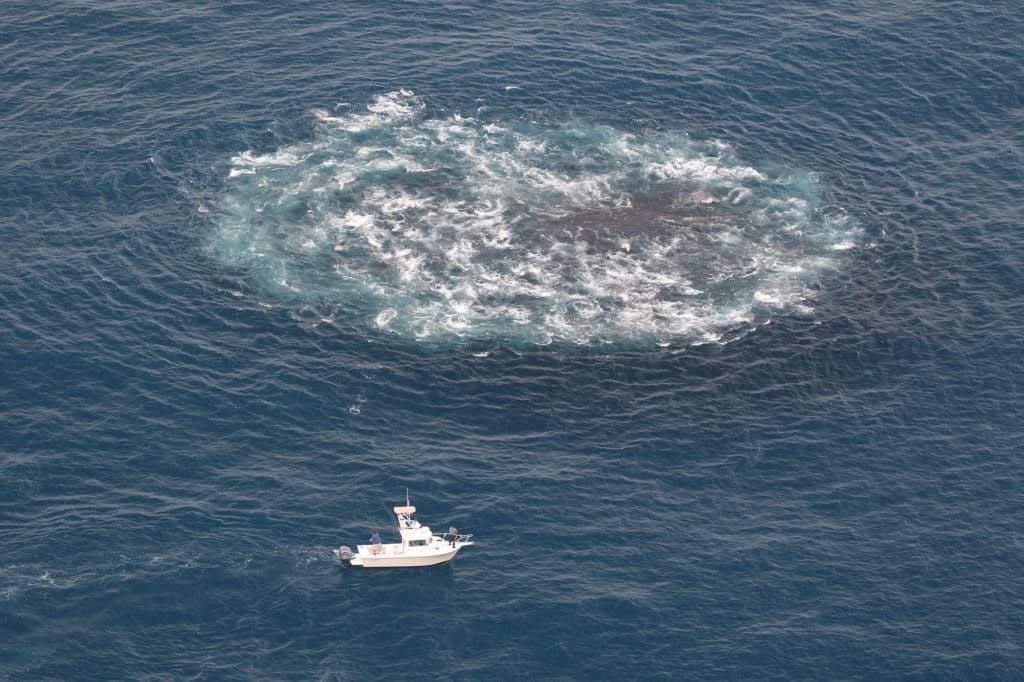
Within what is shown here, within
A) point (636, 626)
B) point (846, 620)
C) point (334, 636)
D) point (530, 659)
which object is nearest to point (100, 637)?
point (334, 636)

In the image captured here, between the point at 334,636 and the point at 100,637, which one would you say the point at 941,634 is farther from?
the point at 100,637

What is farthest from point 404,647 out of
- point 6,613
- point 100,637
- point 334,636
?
point 6,613

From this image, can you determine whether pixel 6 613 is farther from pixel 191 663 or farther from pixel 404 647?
pixel 404 647

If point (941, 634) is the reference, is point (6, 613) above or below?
above

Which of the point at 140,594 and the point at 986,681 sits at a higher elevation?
the point at 140,594

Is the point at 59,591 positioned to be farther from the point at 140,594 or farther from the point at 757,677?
the point at 757,677

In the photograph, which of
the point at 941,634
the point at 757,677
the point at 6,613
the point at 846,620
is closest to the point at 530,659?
the point at 757,677
